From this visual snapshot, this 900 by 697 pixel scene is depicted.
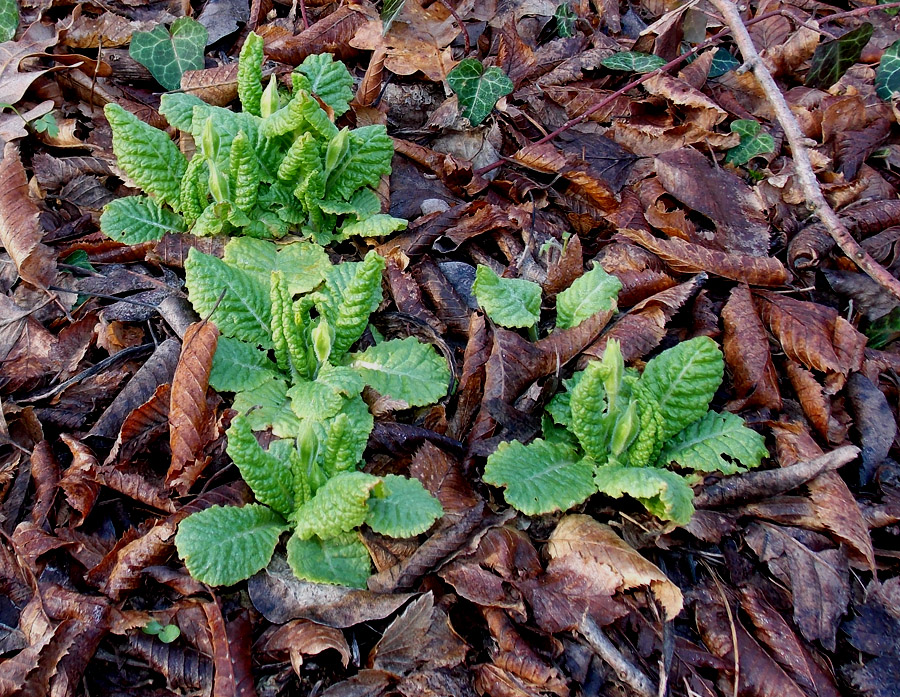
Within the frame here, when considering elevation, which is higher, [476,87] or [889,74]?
[889,74]

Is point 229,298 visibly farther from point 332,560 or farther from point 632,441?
point 632,441

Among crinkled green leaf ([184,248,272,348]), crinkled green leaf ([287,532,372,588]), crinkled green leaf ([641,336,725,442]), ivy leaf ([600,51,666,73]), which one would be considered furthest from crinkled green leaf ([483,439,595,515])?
ivy leaf ([600,51,666,73])

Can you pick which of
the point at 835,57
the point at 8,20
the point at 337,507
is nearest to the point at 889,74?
the point at 835,57

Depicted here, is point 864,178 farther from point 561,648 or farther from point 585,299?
point 561,648

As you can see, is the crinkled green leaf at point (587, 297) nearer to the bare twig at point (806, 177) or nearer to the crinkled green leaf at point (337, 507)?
the bare twig at point (806, 177)

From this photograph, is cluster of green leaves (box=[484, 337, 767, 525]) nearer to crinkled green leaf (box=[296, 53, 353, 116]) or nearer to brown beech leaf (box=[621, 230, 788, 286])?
brown beech leaf (box=[621, 230, 788, 286])
